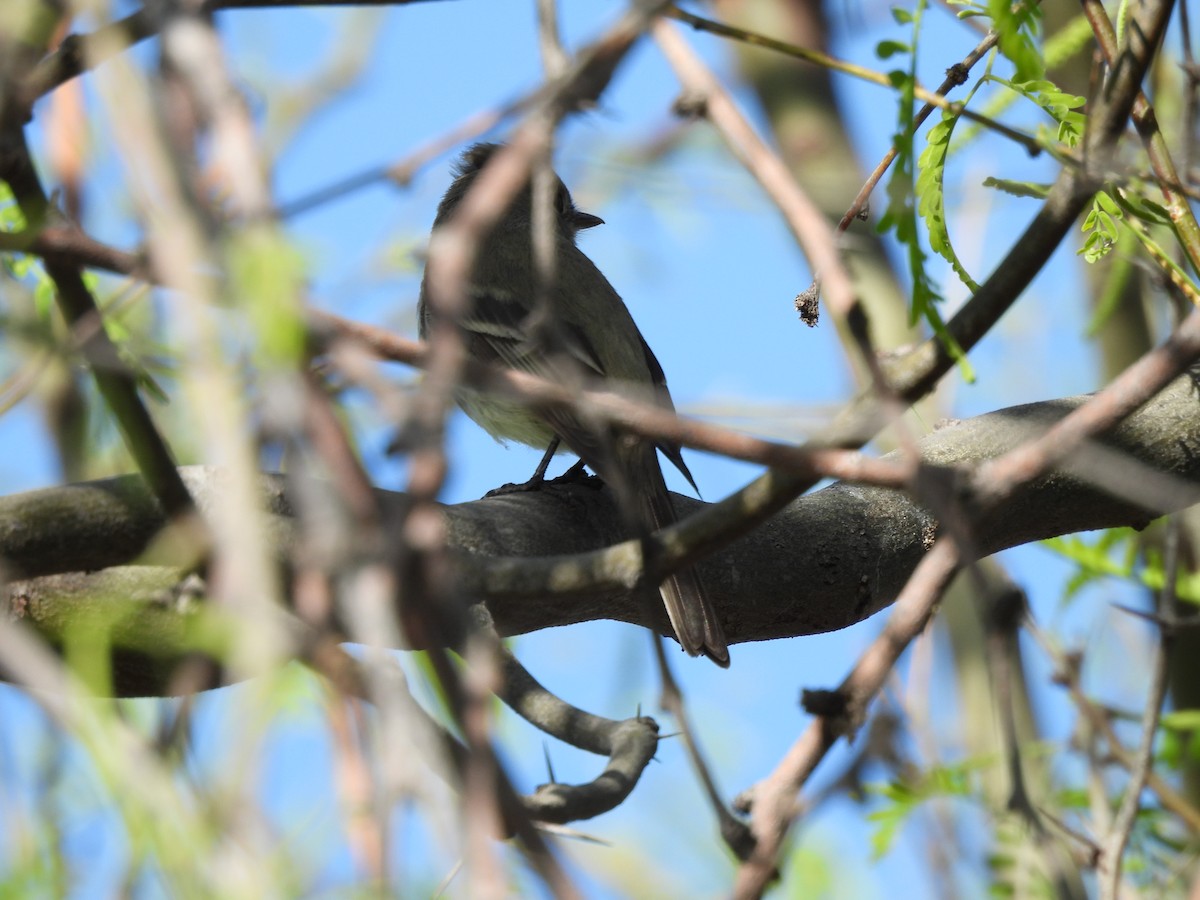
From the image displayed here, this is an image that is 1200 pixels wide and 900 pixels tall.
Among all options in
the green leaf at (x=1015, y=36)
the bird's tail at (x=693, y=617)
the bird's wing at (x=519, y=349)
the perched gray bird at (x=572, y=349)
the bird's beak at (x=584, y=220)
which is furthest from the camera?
the bird's beak at (x=584, y=220)

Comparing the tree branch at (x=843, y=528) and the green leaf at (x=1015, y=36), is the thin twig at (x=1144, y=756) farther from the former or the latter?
the green leaf at (x=1015, y=36)

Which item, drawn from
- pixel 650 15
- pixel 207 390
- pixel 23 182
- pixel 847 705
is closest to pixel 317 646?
pixel 207 390

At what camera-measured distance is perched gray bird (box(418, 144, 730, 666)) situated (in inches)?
123

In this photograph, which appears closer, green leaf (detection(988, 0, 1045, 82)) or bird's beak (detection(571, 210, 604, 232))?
green leaf (detection(988, 0, 1045, 82))

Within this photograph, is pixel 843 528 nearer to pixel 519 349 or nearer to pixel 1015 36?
pixel 1015 36

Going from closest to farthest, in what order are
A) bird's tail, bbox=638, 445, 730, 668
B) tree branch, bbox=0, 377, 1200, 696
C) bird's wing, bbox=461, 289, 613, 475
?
tree branch, bbox=0, 377, 1200, 696 < bird's tail, bbox=638, 445, 730, 668 < bird's wing, bbox=461, 289, 613, 475

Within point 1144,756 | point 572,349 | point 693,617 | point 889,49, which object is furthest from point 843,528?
point 889,49

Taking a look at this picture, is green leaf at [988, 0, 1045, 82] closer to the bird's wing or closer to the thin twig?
the thin twig

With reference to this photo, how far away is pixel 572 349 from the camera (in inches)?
146

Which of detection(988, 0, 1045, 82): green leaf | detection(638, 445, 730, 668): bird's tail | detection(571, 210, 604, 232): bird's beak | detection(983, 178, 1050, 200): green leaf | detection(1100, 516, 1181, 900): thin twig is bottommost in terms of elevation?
detection(1100, 516, 1181, 900): thin twig

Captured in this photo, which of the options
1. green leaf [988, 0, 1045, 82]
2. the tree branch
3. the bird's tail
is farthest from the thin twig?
green leaf [988, 0, 1045, 82]

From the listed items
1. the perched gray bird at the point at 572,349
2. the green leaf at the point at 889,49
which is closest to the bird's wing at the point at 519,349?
the perched gray bird at the point at 572,349

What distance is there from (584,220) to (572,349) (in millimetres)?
2404

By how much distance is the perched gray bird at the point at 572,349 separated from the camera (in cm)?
313
